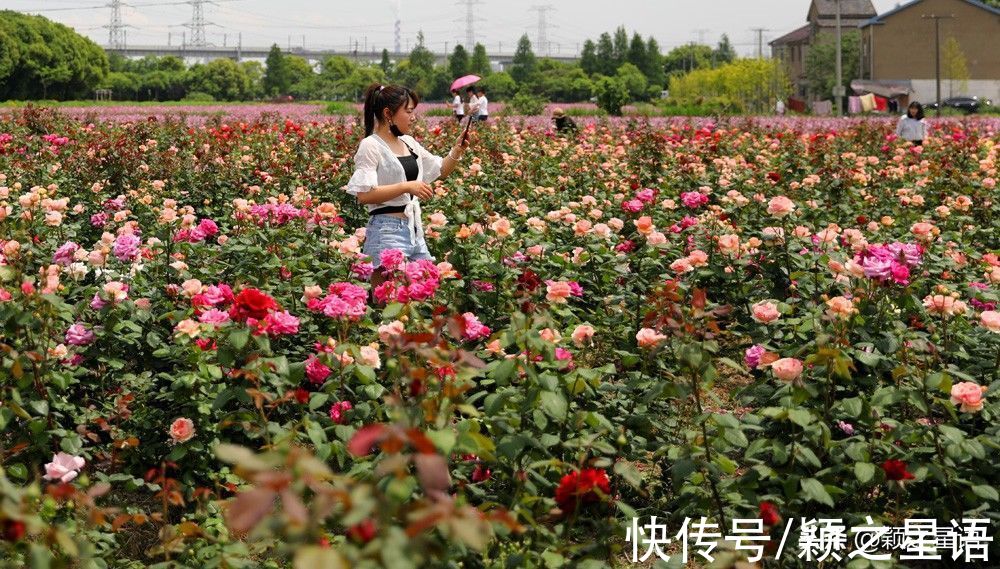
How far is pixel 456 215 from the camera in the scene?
6242 mm

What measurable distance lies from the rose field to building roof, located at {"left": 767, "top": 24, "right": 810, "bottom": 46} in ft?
265

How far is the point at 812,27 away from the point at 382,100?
80.2m

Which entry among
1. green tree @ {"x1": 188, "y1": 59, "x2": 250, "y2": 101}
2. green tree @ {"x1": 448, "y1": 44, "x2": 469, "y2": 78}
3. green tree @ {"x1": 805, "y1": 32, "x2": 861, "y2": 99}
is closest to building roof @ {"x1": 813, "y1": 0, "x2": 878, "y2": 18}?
green tree @ {"x1": 805, "y1": 32, "x2": 861, "y2": 99}

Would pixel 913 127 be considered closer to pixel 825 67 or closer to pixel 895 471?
pixel 895 471

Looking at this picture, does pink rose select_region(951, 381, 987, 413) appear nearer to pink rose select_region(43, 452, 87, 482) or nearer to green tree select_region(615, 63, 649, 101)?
pink rose select_region(43, 452, 87, 482)

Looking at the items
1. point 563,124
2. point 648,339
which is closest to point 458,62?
point 563,124

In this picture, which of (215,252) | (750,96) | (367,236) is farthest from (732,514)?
(750,96)

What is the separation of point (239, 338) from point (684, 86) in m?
66.4

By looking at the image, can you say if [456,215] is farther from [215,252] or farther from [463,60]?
[463,60]

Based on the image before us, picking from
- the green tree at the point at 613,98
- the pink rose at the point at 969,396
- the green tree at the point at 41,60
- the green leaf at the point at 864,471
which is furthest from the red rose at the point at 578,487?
the green tree at the point at 41,60

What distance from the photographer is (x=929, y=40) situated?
66.4 meters

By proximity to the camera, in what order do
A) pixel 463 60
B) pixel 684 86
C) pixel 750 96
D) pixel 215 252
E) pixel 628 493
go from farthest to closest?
pixel 463 60, pixel 684 86, pixel 750 96, pixel 215 252, pixel 628 493

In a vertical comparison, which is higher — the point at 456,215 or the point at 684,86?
the point at 684,86

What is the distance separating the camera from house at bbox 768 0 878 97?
79.0 metres
